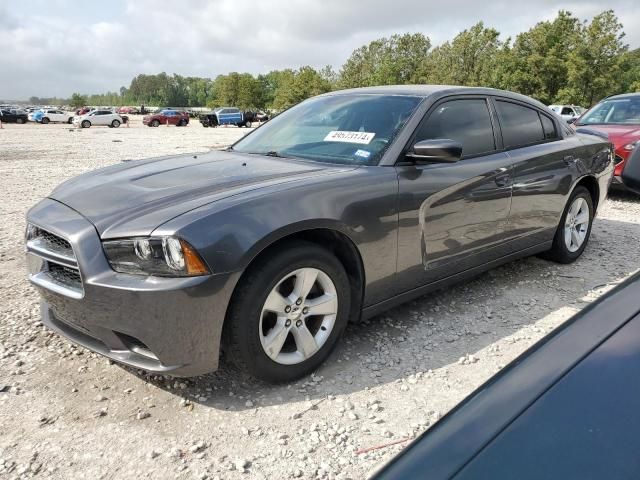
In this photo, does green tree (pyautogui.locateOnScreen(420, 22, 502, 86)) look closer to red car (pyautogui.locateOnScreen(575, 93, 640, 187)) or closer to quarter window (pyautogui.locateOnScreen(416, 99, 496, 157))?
red car (pyautogui.locateOnScreen(575, 93, 640, 187))

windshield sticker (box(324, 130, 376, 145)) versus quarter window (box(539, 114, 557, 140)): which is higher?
quarter window (box(539, 114, 557, 140))

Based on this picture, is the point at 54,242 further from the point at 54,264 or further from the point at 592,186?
the point at 592,186

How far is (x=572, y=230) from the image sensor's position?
4.53 m

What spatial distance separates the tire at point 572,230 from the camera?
4.39 meters

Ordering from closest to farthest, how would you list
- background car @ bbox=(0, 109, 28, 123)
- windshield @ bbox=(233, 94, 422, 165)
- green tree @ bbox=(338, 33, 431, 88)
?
windshield @ bbox=(233, 94, 422, 165) → background car @ bbox=(0, 109, 28, 123) → green tree @ bbox=(338, 33, 431, 88)

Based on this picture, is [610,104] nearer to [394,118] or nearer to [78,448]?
[394,118]

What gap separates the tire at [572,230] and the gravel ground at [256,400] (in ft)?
2.28

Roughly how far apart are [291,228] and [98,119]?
143 feet

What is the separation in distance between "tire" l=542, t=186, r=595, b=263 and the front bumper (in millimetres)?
3321

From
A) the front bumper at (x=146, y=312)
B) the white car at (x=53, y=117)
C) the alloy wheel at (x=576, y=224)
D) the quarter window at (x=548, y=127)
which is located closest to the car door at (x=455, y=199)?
the quarter window at (x=548, y=127)

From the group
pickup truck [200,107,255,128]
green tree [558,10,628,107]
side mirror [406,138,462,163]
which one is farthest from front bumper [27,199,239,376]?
Result: pickup truck [200,107,255,128]

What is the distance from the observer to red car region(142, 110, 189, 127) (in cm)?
4409

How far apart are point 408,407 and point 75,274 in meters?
1.76

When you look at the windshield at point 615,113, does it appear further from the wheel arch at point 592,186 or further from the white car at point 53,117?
the white car at point 53,117
